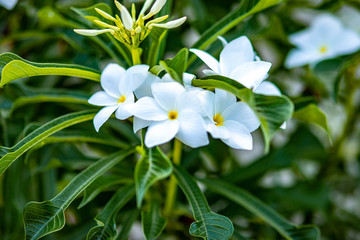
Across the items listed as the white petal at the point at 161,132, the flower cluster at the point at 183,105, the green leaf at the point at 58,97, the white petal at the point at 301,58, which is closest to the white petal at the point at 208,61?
the flower cluster at the point at 183,105

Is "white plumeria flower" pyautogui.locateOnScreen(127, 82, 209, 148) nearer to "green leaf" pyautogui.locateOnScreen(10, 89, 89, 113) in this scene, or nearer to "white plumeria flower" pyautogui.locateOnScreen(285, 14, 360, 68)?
"green leaf" pyautogui.locateOnScreen(10, 89, 89, 113)

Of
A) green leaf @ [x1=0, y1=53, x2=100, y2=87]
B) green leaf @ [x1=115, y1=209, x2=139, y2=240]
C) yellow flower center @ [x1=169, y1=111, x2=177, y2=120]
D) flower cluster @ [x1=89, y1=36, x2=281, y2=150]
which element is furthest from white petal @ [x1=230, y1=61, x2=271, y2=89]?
green leaf @ [x1=115, y1=209, x2=139, y2=240]

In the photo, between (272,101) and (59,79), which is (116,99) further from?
(59,79)

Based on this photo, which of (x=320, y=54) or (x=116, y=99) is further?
(x=320, y=54)

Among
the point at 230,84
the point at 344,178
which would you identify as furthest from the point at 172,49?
the point at 344,178

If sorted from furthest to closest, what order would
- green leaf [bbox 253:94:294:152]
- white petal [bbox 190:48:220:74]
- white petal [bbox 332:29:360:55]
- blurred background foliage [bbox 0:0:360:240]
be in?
1. white petal [bbox 332:29:360:55]
2. blurred background foliage [bbox 0:0:360:240]
3. white petal [bbox 190:48:220:74]
4. green leaf [bbox 253:94:294:152]

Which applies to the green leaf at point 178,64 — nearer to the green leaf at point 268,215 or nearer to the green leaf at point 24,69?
the green leaf at point 24,69

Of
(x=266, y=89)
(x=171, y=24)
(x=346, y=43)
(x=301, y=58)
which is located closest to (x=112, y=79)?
(x=171, y=24)
